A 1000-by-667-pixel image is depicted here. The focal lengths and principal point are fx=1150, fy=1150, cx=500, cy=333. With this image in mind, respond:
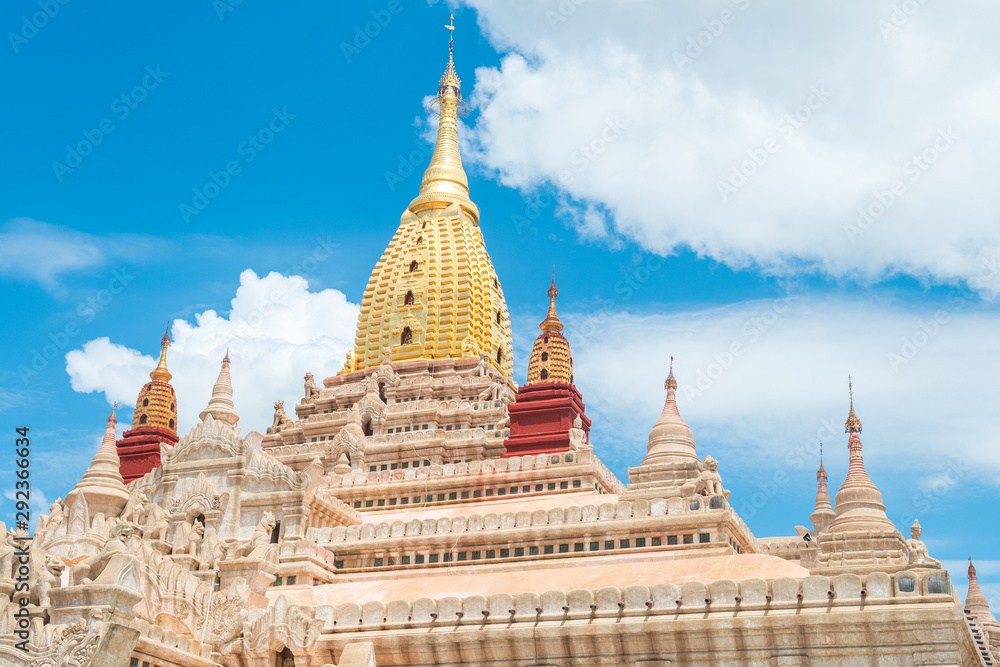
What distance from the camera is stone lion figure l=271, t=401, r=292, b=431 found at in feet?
257

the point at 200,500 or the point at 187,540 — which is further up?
the point at 200,500

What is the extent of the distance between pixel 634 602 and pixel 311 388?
47639 mm

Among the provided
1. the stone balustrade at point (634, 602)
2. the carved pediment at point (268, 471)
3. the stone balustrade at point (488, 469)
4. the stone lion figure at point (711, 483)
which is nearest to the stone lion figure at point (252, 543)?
the carved pediment at point (268, 471)

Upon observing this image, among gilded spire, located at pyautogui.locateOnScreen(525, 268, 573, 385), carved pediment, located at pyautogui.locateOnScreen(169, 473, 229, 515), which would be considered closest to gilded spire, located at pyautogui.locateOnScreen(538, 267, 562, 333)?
gilded spire, located at pyautogui.locateOnScreen(525, 268, 573, 385)

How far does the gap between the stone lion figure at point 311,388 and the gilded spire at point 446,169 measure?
1634cm

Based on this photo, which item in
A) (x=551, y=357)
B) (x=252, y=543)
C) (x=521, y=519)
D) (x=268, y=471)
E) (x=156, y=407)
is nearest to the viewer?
(x=252, y=543)

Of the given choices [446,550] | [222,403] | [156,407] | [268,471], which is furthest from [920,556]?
[156,407]

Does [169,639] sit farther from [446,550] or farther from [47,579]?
[446,550]

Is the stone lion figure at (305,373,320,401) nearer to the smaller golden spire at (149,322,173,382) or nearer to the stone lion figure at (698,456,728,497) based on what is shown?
the smaller golden spire at (149,322,173,382)

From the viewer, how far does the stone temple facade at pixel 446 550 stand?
33.2 metres

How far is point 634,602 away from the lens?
116ft

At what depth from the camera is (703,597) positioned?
3456 cm

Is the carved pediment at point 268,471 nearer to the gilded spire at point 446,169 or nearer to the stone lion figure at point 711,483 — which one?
the stone lion figure at point 711,483

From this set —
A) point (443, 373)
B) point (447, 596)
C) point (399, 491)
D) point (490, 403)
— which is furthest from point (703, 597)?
point (443, 373)
